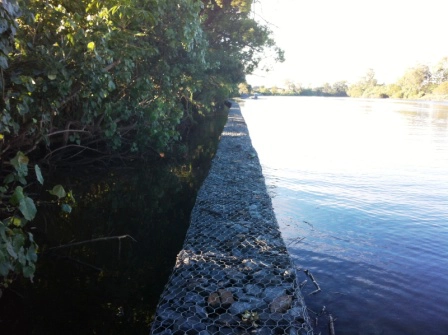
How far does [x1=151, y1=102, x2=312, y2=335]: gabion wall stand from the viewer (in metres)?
3.15

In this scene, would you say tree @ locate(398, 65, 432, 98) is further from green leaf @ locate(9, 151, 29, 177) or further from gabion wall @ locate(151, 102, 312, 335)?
green leaf @ locate(9, 151, 29, 177)

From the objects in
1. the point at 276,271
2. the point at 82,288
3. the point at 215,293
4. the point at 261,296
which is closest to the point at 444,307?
the point at 276,271

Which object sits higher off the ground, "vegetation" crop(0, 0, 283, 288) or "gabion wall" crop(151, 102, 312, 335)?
"vegetation" crop(0, 0, 283, 288)

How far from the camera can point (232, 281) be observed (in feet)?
12.5

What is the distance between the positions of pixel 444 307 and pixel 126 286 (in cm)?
391

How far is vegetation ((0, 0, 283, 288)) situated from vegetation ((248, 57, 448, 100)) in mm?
64926

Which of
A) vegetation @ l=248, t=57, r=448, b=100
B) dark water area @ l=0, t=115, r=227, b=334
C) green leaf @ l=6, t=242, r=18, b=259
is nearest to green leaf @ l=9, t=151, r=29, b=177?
green leaf @ l=6, t=242, r=18, b=259

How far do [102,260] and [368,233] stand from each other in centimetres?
464

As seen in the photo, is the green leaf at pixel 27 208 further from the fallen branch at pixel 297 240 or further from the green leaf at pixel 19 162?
the fallen branch at pixel 297 240

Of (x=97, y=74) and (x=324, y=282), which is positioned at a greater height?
(x=97, y=74)

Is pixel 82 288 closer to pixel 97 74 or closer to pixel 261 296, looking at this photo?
pixel 261 296

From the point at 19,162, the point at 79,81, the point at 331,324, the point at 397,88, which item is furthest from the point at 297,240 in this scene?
the point at 397,88

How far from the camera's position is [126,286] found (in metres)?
4.95

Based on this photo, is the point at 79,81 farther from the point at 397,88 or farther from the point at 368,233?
the point at 397,88
